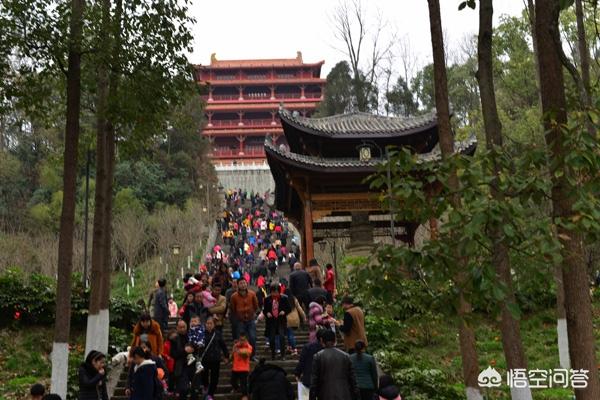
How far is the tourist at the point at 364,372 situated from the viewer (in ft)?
24.1

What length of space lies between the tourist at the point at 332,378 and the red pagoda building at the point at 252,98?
2259 inches

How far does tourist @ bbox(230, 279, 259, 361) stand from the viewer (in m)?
10.4

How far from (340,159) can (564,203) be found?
14.8 meters

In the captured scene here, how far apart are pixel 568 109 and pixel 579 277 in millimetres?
1296

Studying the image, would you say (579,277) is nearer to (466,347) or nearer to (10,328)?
(466,347)

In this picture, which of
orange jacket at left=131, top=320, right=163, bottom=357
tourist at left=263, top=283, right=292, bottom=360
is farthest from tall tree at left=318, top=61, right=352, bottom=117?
orange jacket at left=131, top=320, right=163, bottom=357

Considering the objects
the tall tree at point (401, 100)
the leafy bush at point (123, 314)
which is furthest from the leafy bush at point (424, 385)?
the tall tree at point (401, 100)

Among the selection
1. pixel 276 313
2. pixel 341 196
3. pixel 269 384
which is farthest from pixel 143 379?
pixel 341 196

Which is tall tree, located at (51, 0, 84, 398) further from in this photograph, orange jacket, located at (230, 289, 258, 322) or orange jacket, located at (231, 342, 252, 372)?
orange jacket, located at (230, 289, 258, 322)

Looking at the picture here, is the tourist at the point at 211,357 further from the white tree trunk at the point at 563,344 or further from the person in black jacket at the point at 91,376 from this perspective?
the white tree trunk at the point at 563,344

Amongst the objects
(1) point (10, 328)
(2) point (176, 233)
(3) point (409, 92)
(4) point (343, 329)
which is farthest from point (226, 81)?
(4) point (343, 329)

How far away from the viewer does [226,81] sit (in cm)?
6975

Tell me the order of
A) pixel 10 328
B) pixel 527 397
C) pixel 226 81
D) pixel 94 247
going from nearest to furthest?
pixel 527 397
pixel 94 247
pixel 10 328
pixel 226 81

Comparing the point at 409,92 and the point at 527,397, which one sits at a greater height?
the point at 409,92
